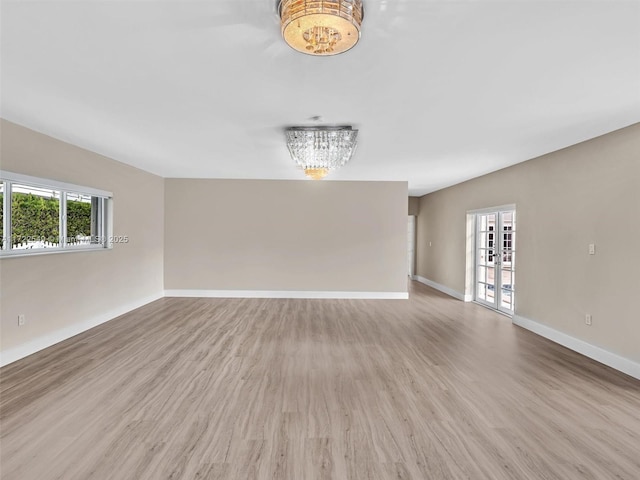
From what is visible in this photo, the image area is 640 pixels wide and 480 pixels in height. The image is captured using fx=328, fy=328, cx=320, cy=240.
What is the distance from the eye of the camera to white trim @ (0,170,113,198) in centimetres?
336

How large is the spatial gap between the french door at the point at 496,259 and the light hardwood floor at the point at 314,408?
137cm

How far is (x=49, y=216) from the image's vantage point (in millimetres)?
3979

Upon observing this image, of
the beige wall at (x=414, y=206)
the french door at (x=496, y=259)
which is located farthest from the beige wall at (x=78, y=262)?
the beige wall at (x=414, y=206)

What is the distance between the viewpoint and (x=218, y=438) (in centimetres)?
223

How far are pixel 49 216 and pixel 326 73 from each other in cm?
382

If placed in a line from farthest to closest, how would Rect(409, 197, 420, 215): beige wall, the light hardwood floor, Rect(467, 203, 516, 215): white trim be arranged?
1. Rect(409, 197, 420, 215): beige wall
2. Rect(467, 203, 516, 215): white trim
3. the light hardwood floor

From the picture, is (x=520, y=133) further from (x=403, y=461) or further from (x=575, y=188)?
(x=403, y=461)

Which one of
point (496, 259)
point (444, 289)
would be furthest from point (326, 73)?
point (444, 289)

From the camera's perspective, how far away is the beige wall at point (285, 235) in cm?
696

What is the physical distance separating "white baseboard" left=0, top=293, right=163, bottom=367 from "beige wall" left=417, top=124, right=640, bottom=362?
6358mm

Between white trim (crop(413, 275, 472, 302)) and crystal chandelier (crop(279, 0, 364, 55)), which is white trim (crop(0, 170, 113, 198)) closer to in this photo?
crystal chandelier (crop(279, 0, 364, 55))

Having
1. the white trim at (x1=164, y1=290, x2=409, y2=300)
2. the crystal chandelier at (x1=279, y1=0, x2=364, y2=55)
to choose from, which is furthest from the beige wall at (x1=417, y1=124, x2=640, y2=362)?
the crystal chandelier at (x1=279, y1=0, x2=364, y2=55)

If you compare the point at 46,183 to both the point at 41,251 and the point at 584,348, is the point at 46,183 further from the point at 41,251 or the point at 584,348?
the point at 584,348

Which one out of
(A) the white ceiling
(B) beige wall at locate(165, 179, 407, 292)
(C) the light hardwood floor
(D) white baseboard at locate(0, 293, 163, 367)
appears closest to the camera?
(A) the white ceiling
